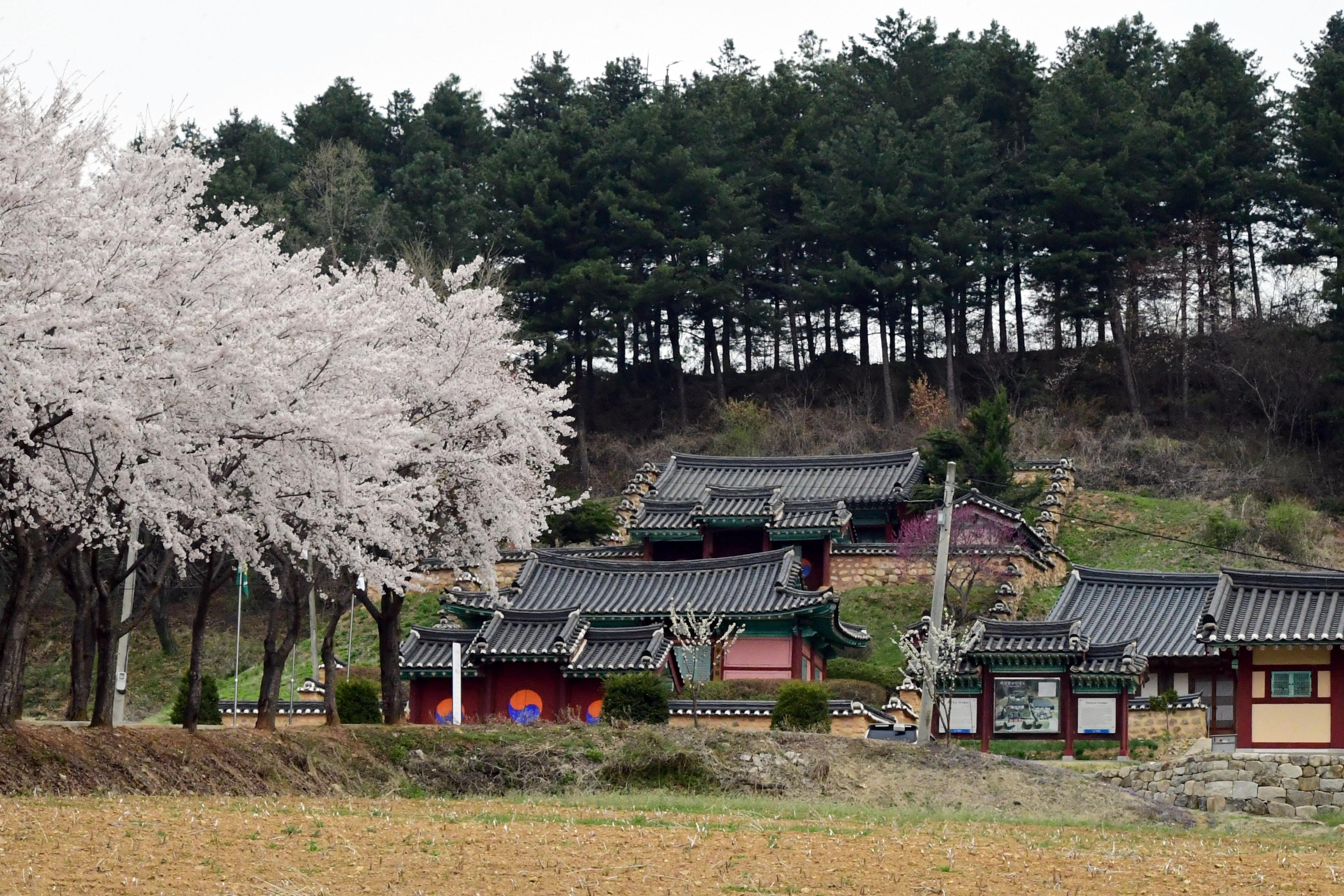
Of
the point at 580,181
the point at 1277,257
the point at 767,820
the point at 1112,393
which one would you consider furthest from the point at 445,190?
the point at 767,820

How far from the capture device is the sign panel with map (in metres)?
35.8

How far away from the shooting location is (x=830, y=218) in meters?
65.2

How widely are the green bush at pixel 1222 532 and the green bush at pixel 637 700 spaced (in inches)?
993

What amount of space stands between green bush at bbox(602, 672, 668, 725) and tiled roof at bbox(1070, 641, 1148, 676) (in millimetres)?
9727

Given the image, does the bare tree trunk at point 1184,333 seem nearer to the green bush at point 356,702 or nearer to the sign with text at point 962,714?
the sign with text at point 962,714

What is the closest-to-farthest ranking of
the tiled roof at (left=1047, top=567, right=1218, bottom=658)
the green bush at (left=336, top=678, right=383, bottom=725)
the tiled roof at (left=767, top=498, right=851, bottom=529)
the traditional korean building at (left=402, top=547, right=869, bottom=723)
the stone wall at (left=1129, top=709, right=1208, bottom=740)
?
the green bush at (left=336, top=678, right=383, bottom=725) → the traditional korean building at (left=402, top=547, right=869, bottom=723) → the stone wall at (left=1129, top=709, right=1208, bottom=740) → the tiled roof at (left=1047, top=567, right=1218, bottom=658) → the tiled roof at (left=767, top=498, right=851, bottom=529)

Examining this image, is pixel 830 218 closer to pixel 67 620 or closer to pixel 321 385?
pixel 67 620

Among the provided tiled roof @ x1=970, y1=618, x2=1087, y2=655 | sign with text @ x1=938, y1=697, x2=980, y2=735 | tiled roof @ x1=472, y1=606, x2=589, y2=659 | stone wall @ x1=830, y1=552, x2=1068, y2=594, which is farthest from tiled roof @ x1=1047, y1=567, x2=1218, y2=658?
tiled roof @ x1=472, y1=606, x2=589, y2=659

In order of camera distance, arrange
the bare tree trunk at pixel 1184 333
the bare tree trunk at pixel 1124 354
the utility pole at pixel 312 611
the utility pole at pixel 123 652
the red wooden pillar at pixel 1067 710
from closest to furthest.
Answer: the utility pole at pixel 312 611 → the utility pole at pixel 123 652 → the red wooden pillar at pixel 1067 710 → the bare tree trunk at pixel 1184 333 → the bare tree trunk at pixel 1124 354

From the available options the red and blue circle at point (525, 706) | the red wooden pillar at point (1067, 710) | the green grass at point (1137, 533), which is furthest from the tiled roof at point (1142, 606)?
the red and blue circle at point (525, 706)

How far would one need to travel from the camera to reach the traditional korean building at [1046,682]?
35.2m

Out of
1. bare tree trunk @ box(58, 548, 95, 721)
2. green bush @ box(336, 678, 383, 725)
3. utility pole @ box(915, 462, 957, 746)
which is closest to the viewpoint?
bare tree trunk @ box(58, 548, 95, 721)

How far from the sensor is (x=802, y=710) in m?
32.0

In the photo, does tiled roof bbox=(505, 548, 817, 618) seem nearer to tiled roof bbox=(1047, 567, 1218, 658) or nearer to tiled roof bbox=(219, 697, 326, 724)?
tiled roof bbox=(219, 697, 326, 724)
